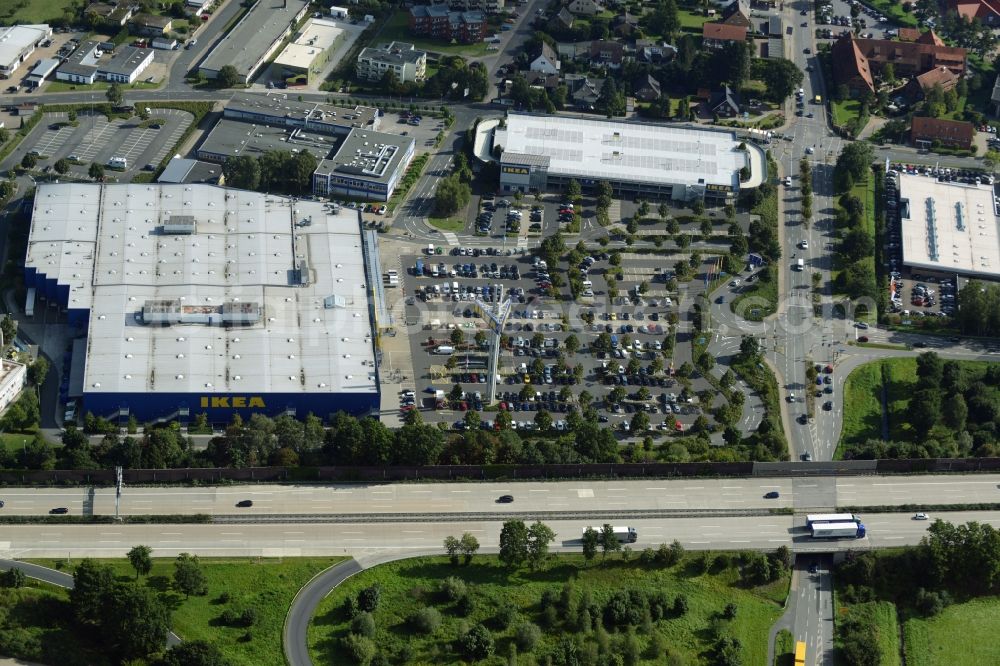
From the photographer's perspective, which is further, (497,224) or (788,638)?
(497,224)

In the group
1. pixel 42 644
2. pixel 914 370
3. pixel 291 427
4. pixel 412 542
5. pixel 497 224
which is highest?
pixel 497 224

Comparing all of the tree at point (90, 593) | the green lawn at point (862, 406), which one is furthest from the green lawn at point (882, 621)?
the tree at point (90, 593)

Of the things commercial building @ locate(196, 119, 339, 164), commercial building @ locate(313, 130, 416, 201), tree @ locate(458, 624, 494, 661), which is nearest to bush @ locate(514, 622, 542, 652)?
tree @ locate(458, 624, 494, 661)

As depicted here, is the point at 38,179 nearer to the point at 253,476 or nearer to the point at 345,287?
the point at 345,287

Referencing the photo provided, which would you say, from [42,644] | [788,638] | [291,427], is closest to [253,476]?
[291,427]

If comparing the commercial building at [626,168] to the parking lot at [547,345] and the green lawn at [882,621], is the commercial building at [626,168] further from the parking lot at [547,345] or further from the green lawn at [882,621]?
the green lawn at [882,621]

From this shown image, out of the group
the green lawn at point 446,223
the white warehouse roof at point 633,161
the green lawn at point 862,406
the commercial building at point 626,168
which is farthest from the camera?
the white warehouse roof at point 633,161

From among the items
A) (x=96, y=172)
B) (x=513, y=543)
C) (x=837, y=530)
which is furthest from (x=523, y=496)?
(x=96, y=172)
